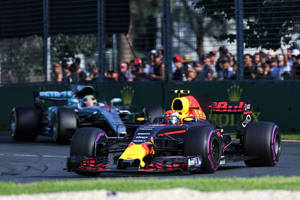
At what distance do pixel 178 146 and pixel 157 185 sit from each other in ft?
8.93

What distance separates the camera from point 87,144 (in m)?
10.4

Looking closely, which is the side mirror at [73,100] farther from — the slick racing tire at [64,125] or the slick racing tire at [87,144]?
the slick racing tire at [87,144]

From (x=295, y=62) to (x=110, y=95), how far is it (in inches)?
207

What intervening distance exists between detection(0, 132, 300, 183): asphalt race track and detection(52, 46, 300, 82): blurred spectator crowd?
2747mm

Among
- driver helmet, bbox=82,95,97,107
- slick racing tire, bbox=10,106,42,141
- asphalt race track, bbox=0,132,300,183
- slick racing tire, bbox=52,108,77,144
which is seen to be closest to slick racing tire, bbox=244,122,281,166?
asphalt race track, bbox=0,132,300,183

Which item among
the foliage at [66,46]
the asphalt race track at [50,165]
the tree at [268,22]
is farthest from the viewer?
the foliage at [66,46]

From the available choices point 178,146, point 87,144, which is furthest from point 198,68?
point 87,144

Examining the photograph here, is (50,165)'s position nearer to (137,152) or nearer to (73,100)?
(137,152)

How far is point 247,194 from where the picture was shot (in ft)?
23.4

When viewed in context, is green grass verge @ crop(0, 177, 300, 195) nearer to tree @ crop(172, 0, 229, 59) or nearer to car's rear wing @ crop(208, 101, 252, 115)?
car's rear wing @ crop(208, 101, 252, 115)

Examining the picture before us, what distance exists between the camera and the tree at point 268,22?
17922 millimetres

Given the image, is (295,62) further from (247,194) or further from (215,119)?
(247,194)

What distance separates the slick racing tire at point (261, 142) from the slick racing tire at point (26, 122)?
782cm

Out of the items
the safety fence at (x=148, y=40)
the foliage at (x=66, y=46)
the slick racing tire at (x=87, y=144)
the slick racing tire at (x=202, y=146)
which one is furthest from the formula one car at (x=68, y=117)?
the slick racing tire at (x=202, y=146)
